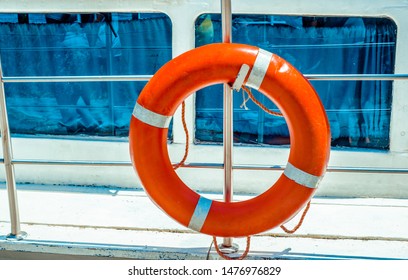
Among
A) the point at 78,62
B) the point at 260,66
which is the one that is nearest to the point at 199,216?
the point at 260,66

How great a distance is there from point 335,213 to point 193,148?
90 centimetres

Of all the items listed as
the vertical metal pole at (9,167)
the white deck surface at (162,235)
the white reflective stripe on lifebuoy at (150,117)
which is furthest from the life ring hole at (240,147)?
the white reflective stripe on lifebuoy at (150,117)

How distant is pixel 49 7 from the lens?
2434mm

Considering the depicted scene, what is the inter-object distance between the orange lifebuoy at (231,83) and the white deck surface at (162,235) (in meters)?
0.23

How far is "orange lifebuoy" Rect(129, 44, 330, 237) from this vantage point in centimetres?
117

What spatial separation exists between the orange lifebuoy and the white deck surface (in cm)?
23

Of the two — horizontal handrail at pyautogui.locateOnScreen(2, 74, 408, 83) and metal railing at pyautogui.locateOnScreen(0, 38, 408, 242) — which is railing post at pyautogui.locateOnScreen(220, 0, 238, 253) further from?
horizontal handrail at pyautogui.locateOnScreen(2, 74, 408, 83)

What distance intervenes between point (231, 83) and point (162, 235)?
2.16ft

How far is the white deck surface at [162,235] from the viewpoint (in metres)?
1.40

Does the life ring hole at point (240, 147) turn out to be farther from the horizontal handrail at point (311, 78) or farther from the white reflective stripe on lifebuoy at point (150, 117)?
the white reflective stripe on lifebuoy at point (150, 117)

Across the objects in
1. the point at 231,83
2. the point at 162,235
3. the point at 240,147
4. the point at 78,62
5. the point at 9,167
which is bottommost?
the point at 162,235

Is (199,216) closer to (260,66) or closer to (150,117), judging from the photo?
(150,117)

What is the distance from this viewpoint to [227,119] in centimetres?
129

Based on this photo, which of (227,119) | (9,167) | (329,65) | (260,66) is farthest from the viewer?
(329,65)
